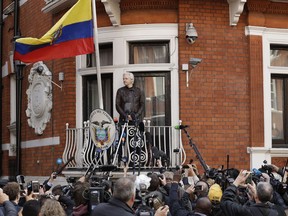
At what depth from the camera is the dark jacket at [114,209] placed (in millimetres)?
5465

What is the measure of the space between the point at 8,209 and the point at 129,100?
6321 millimetres

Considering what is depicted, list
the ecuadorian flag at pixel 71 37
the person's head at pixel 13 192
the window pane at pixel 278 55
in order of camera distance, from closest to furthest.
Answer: the person's head at pixel 13 192 → the ecuadorian flag at pixel 71 37 → the window pane at pixel 278 55

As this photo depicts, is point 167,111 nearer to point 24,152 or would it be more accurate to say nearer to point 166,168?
point 166,168

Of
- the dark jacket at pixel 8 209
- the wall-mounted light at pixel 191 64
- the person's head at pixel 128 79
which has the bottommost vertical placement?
the dark jacket at pixel 8 209

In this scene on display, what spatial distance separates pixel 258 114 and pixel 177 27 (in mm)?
2563

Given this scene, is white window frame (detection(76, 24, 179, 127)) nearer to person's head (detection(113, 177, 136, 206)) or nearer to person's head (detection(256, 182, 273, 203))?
person's head (detection(256, 182, 273, 203))

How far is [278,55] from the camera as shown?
1409 cm

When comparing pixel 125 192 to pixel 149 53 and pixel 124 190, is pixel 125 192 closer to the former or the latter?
pixel 124 190

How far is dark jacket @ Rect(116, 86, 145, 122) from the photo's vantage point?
42.2 feet

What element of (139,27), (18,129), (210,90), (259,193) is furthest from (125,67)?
(259,193)

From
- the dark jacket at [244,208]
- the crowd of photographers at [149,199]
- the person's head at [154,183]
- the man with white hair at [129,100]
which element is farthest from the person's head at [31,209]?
the man with white hair at [129,100]

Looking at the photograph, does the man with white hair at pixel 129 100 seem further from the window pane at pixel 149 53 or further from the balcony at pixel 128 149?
the window pane at pixel 149 53

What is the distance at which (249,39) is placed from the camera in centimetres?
1354

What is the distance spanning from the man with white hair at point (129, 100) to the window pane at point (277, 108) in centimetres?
307
